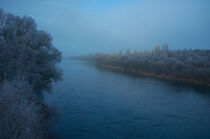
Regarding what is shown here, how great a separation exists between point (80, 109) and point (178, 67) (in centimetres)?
2658

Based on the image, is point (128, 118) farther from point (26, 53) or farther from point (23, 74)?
point (26, 53)

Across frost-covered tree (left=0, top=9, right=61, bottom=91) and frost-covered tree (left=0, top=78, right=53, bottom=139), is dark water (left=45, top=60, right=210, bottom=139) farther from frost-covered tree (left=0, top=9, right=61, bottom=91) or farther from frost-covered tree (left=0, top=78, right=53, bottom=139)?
frost-covered tree (left=0, top=78, right=53, bottom=139)

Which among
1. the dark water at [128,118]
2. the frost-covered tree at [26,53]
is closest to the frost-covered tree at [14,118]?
the frost-covered tree at [26,53]

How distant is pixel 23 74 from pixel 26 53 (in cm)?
195

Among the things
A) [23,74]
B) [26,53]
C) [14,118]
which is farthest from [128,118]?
[14,118]

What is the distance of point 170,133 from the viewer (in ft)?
29.9

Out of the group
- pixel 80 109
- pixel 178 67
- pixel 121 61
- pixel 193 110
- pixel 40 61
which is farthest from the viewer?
pixel 121 61

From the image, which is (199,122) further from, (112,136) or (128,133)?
Result: (112,136)

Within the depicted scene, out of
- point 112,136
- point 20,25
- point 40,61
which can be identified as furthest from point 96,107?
point 20,25

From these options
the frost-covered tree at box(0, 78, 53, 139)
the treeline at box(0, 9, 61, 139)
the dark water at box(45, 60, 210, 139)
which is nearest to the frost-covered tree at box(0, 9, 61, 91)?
the treeline at box(0, 9, 61, 139)

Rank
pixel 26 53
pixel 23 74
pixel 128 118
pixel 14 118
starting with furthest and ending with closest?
pixel 128 118
pixel 26 53
pixel 23 74
pixel 14 118

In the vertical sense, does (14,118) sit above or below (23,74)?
below

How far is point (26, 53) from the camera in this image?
8.99 meters

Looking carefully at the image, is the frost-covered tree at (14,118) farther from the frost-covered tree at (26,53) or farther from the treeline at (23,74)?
the frost-covered tree at (26,53)
